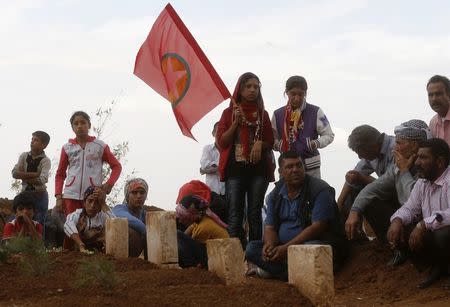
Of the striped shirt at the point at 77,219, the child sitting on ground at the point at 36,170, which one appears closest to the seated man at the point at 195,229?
the striped shirt at the point at 77,219

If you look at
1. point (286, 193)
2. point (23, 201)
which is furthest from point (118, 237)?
point (23, 201)

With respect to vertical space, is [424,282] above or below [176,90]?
below

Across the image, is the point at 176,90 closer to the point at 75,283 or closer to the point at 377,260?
the point at 377,260

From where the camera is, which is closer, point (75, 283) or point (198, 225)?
point (75, 283)

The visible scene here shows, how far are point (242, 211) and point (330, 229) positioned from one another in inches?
39.2

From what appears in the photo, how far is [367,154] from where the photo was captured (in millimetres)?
8031

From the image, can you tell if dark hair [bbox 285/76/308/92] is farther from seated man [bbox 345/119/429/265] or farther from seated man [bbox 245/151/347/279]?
seated man [bbox 345/119/429/265]

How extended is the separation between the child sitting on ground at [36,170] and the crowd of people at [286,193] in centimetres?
78

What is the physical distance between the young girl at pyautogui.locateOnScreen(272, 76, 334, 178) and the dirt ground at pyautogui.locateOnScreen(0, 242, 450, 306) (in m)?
1.16

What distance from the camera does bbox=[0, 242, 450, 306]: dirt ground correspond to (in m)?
5.25

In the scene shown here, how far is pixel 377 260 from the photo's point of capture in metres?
8.07

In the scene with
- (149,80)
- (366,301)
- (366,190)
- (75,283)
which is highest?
(149,80)

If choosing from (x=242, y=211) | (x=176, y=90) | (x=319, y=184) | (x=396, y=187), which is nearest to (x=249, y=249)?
(x=242, y=211)

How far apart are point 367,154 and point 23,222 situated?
386cm
